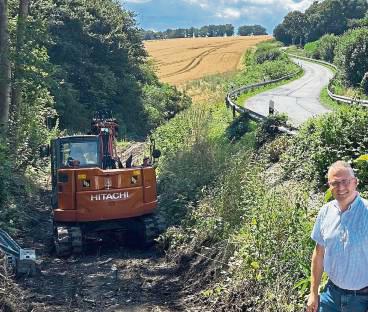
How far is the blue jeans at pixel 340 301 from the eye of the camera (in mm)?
5109

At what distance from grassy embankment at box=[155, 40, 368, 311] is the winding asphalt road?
3493mm

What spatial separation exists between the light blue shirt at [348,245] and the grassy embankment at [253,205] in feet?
5.93

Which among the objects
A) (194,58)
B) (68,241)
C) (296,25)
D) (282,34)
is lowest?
(68,241)

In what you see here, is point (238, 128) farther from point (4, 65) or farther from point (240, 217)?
point (240, 217)

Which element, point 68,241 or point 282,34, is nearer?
point 68,241

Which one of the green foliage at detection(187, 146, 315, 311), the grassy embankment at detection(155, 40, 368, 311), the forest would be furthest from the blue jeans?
the green foliage at detection(187, 146, 315, 311)

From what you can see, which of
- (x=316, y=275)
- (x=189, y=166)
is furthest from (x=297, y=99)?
(x=316, y=275)

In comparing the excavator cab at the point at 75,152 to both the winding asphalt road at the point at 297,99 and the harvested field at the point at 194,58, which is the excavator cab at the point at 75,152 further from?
the harvested field at the point at 194,58

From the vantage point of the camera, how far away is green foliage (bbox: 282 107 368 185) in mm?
10683

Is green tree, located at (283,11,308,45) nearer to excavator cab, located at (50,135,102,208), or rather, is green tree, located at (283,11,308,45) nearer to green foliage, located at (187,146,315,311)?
excavator cab, located at (50,135,102,208)

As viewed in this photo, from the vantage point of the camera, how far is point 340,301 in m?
5.19

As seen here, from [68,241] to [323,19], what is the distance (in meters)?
101

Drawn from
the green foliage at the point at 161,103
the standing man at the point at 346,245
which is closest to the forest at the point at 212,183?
the standing man at the point at 346,245

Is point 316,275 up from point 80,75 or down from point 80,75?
down
